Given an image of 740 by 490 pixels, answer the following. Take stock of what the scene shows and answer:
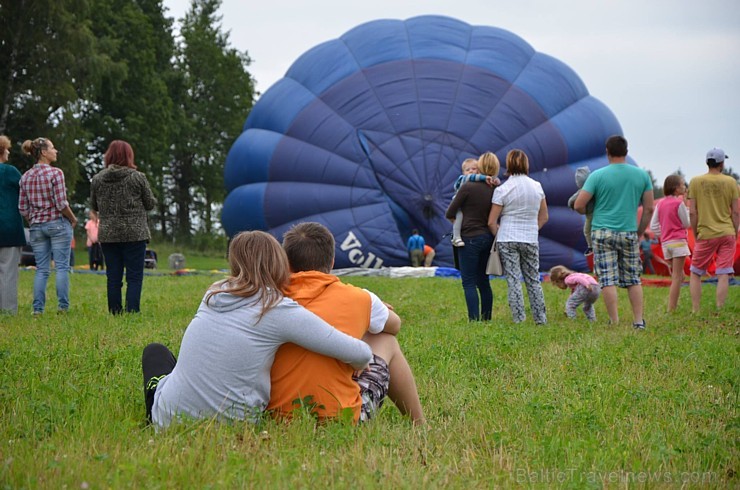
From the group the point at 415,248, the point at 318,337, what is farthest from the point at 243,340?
the point at 415,248

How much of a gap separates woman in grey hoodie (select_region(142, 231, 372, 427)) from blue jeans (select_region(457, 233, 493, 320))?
512 centimetres

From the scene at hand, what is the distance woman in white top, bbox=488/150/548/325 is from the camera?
8.70 metres

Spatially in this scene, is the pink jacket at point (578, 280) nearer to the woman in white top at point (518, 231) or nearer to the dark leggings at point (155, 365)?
the woman in white top at point (518, 231)

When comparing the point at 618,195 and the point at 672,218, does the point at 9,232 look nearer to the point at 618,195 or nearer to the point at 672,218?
the point at 618,195

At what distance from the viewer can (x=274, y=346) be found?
3.83m

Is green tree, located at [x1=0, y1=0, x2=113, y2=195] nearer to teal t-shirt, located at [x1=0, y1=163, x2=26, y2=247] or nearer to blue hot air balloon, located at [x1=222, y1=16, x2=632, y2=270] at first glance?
blue hot air balloon, located at [x1=222, y1=16, x2=632, y2=270]

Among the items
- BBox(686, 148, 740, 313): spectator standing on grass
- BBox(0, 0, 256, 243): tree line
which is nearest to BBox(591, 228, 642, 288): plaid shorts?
BBox(686, 148, 740, 313): spectator standing on grass

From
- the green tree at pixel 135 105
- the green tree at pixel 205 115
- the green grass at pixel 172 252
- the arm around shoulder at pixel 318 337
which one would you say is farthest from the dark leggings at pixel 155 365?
the green tree at pixel 205 115

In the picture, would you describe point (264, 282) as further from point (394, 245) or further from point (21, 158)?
point (21, 158)

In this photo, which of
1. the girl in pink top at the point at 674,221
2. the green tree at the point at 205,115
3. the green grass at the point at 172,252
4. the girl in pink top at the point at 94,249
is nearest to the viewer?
the girl in pink top at the point at 674,221

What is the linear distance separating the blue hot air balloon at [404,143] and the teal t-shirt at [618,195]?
33.6 ft

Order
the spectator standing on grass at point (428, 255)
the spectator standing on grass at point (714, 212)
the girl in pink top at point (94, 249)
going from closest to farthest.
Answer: the spectator standing on grass at point (714, 212)
the spectator standing on grass at point (428, 255)
the girl in pink top at point (94, 249)

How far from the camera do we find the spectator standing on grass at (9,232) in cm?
880

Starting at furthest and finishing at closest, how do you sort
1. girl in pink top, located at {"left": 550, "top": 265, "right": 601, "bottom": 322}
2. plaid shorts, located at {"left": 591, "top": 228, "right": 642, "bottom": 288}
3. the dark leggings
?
1. girl in pink top, located at {"left": 550, "top": 265, "right": 601, "bottom": 322}
2. plaid shorts, located at {"left": 591, "top": 228, "right": 642, "bottom": 288}
3. the dark leggings
